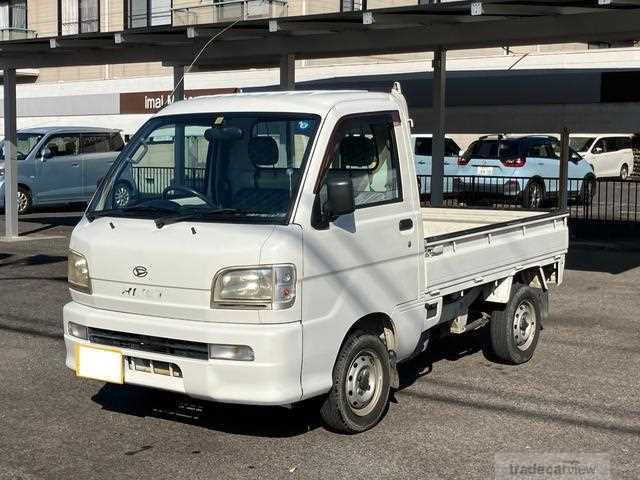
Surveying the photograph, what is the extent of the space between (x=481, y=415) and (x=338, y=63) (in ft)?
90.2

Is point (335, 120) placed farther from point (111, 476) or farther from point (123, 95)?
point (123, 95)

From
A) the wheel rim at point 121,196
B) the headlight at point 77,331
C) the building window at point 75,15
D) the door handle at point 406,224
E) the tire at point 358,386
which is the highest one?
the building window at point 75,15

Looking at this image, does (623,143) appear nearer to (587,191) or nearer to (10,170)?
(587,191)

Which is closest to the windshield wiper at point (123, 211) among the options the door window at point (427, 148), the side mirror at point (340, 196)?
the side mirror at point (340, 196)

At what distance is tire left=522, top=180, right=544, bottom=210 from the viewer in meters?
19.2

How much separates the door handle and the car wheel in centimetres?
176

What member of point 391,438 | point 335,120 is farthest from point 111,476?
point 335,120

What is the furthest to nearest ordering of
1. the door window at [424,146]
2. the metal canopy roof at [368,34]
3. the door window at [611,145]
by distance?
the door window at [611,145] → the door window at [424,146] → the metal canopy roof at [368,34]

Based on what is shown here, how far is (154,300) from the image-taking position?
18.5 feet

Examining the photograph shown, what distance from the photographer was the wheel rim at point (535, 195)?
19.6 m

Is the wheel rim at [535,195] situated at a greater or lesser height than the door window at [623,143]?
lesser

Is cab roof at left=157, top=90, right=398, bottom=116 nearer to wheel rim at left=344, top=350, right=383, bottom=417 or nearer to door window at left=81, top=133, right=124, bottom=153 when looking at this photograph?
wheel rim at left=344, top=350, right=383, bottom=417

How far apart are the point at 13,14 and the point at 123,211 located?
135 feet

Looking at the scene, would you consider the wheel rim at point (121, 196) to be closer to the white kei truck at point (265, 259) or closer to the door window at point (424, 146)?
the white kei truck at point (265, 259)
